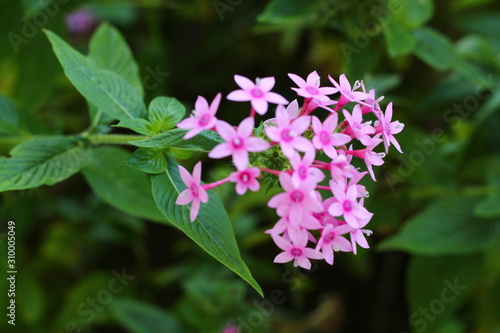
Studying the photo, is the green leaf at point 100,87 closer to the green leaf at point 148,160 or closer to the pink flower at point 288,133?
the green leaf at point 148,160

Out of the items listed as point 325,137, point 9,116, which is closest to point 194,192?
point 325,137

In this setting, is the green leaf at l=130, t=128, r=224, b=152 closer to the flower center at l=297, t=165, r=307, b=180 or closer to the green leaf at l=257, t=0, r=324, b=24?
the flower center at l=297, t=165, r=307, b=180

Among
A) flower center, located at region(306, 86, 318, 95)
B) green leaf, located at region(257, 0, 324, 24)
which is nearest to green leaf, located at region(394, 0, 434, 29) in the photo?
green leaf, located at region(257, 0, 324, 24)

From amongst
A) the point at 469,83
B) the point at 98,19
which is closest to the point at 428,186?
the point at 469,83

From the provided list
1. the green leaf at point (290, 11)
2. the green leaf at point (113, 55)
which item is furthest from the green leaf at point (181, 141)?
the green leaf at point (290, 11)

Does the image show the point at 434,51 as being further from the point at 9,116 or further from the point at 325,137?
the point at 9,116
